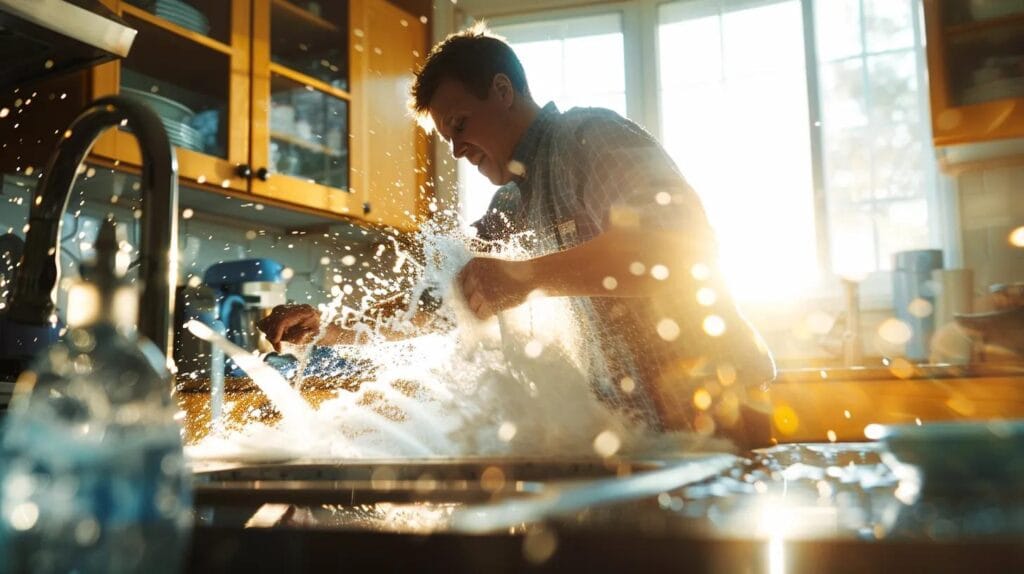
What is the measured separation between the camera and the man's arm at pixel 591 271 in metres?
1.03

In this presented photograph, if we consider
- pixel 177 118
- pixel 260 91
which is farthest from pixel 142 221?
pixel 260 91

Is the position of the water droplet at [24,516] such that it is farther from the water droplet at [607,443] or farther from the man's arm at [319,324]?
the man's arm at [319,324]

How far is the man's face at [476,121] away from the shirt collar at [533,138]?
43 millimetres

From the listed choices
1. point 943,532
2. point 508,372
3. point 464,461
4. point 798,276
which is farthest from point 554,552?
point 798,276

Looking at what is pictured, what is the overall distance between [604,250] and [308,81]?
1.84 m

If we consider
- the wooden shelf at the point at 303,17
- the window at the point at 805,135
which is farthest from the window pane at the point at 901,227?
the wooden shelf at the point at 303,17

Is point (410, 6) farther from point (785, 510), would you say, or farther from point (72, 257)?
point (785, 510)

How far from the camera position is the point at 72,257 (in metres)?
2.09

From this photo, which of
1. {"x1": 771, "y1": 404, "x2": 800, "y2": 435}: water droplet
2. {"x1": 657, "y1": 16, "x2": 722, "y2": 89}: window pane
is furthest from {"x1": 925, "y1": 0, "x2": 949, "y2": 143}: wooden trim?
{"x1": 771, "y1": 404, "x2": 800, "y2": 435}: water droplet

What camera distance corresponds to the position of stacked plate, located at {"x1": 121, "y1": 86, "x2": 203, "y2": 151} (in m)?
2.10

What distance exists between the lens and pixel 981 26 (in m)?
2.44

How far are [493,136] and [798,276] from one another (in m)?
1.94

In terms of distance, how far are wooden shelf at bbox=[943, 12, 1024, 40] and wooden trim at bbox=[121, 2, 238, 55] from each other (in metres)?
2.13

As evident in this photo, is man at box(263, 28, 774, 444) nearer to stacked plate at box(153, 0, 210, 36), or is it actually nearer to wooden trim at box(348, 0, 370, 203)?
stacked plate at box(153, 0, 210, 36)
